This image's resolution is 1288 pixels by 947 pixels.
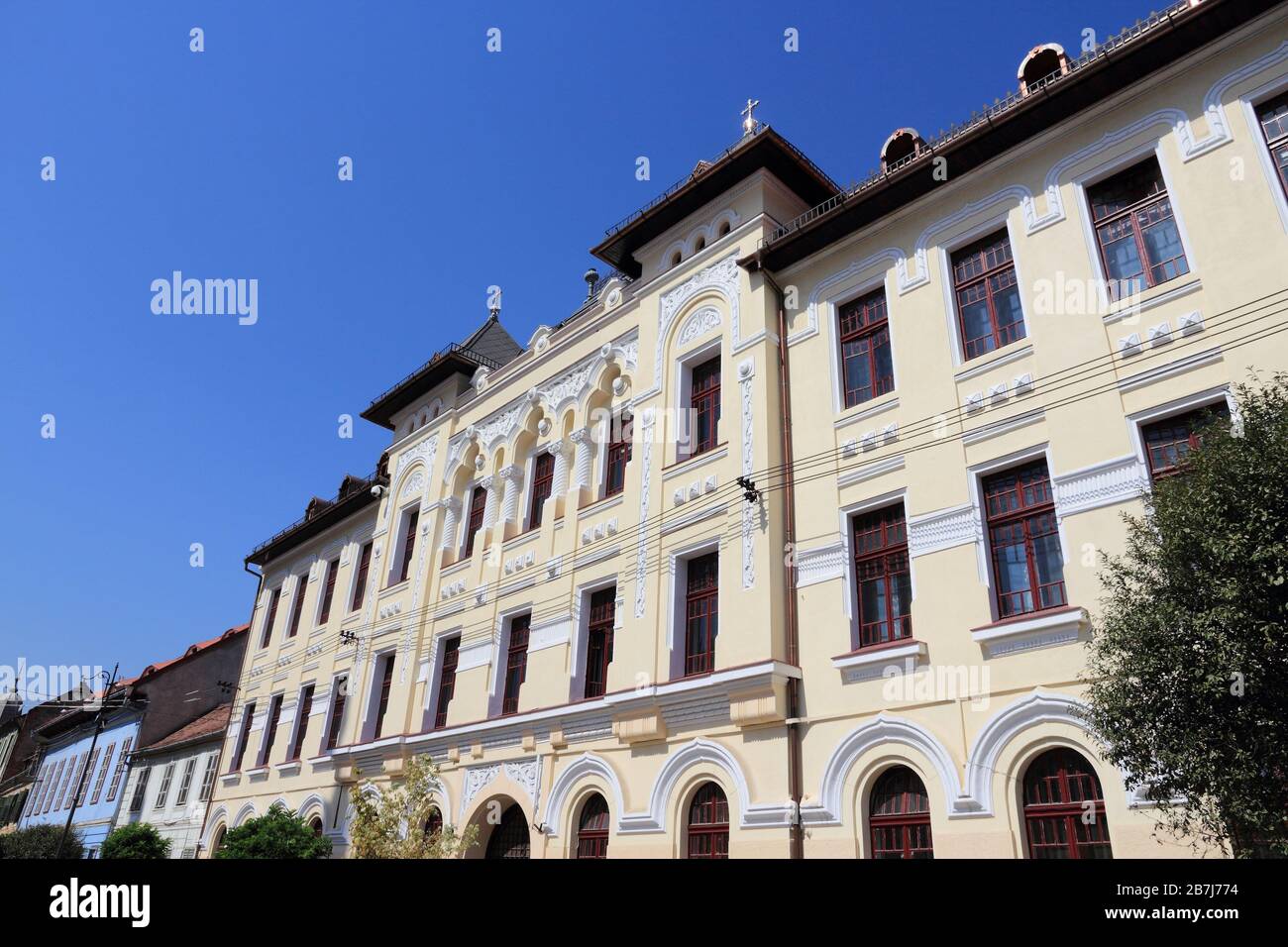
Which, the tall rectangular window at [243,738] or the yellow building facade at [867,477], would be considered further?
the tall rectangular window at [243,738]

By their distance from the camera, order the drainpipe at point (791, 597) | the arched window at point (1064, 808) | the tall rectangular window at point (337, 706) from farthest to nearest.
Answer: the tall rectangular window at point (337, 706) < the drainpipe at point (791, 597) < the arched window at point (1064, 808)

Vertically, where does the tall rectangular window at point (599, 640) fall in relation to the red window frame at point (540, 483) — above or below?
below

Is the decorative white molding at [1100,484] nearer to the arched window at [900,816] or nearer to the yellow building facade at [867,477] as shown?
the yellow building facade at [867,477]

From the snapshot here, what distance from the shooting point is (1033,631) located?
11.0 metres

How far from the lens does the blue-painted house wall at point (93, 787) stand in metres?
34.2

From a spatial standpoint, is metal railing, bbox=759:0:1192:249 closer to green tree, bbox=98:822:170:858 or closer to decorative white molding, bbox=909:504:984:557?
decorative white molding, bbox=909:504:984:557

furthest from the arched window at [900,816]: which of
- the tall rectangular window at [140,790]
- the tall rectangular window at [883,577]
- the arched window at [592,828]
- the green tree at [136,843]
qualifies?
the tall rectangular window at [140,790]

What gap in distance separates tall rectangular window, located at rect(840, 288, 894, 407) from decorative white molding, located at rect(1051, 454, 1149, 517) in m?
3.67

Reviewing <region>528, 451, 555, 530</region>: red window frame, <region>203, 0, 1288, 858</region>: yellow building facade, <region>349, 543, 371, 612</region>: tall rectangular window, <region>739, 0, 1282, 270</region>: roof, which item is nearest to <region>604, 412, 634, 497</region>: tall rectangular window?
<region>203, 0, 1288, 858</region>: yellow building facade

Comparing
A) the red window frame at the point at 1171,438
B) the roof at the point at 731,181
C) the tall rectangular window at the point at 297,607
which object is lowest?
the red window frame at the point at 1171,438

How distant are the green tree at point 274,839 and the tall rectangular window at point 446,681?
12.9ft

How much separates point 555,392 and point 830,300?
8070mm

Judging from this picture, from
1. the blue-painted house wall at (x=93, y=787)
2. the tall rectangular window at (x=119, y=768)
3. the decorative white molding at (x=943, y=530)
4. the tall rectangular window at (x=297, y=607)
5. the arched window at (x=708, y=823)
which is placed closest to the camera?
the decorative white molding at (x=943, y=530)
